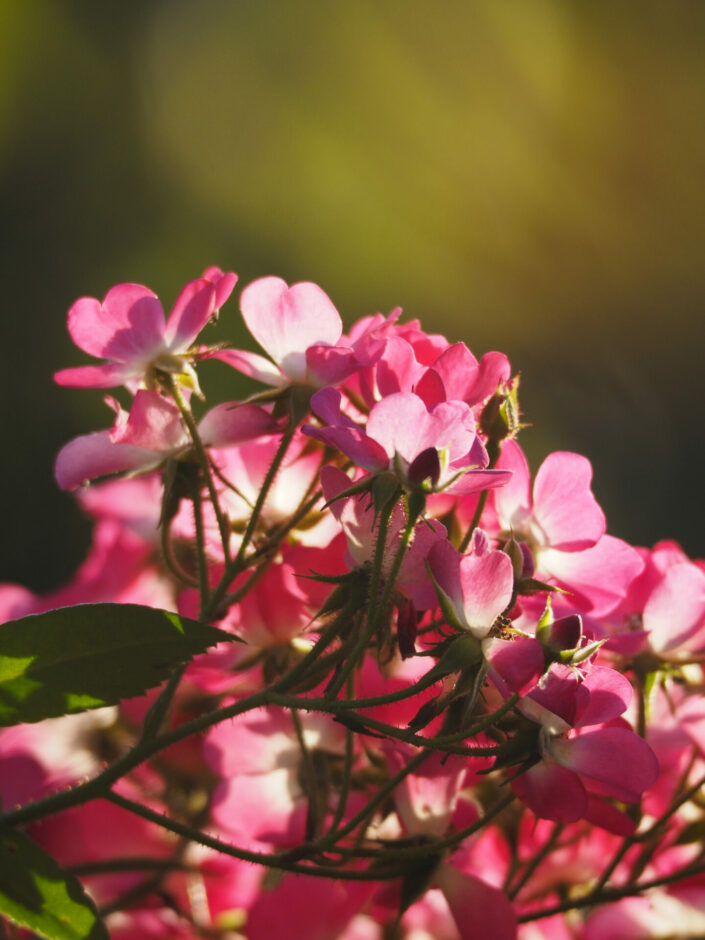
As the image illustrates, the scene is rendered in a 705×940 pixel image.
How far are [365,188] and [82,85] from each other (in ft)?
2.68

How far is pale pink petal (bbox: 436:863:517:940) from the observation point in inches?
12.6

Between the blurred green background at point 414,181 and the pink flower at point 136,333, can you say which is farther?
the blurred green background at point 414,181

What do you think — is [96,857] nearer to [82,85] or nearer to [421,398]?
[421,398]

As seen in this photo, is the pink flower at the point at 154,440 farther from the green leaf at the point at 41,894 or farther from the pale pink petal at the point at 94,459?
the green leaf at the point at 41,894

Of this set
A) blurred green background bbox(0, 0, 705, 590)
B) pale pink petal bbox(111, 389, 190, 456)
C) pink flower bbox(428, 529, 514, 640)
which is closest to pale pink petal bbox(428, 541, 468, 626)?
pink flower bbox(428, 529, 514, 640)

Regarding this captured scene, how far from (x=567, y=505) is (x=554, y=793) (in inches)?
3.7

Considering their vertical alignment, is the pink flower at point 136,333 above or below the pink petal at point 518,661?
above

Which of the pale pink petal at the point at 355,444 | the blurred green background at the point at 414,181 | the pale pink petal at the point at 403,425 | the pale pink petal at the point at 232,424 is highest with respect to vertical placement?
the pale pink petal at the point at 403,425

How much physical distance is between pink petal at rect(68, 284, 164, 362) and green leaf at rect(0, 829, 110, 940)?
0.49ft

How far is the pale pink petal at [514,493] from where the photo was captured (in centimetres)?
33

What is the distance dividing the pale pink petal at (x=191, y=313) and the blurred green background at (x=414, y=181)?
5.48ft

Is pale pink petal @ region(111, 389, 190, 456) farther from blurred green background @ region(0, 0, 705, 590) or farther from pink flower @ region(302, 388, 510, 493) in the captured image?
blurred green background @ region(0, 0, 705, 590)

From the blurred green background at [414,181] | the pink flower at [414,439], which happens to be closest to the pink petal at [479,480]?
the pink flower at [414,439]

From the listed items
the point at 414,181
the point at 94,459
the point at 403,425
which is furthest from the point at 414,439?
the point at 414,181
